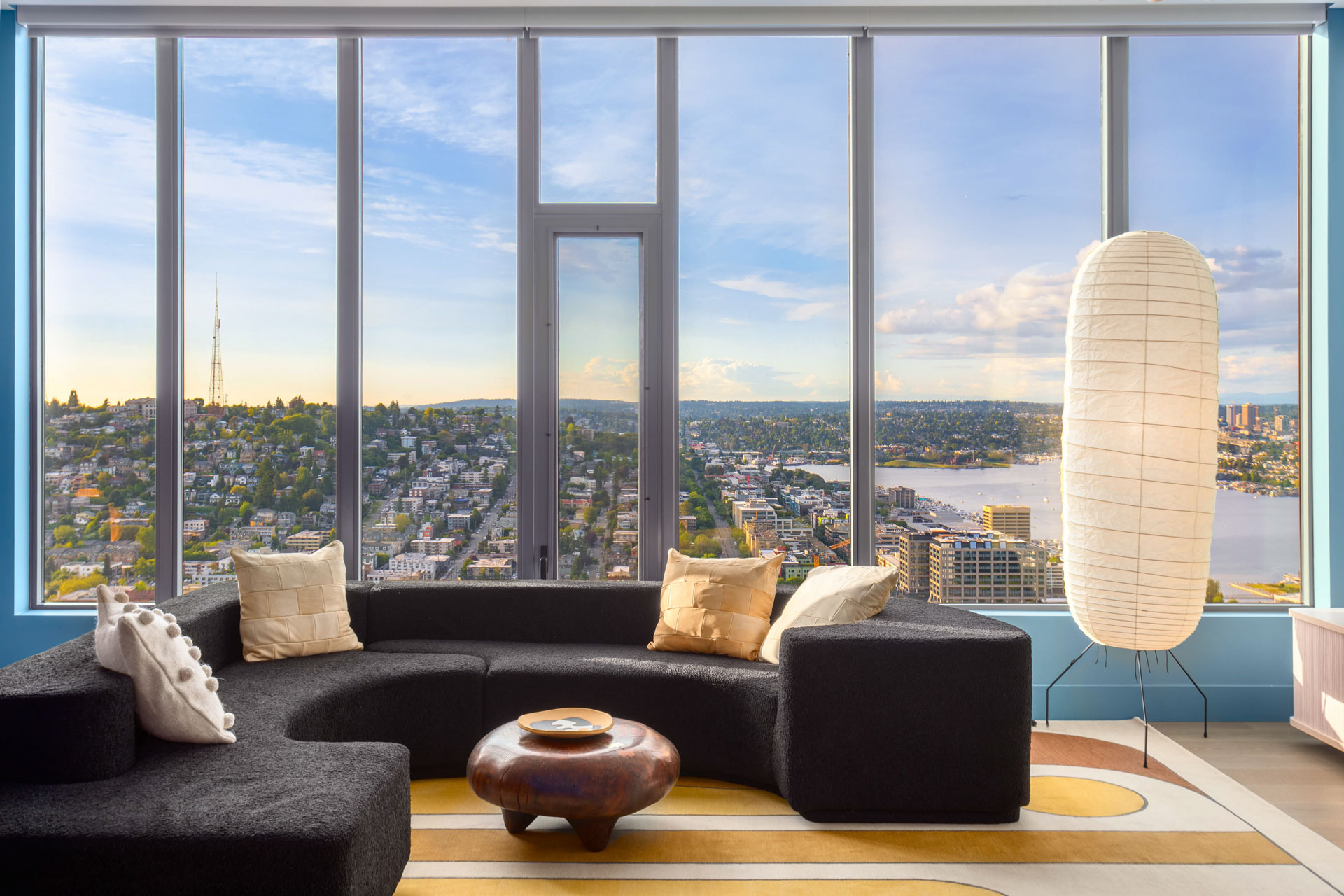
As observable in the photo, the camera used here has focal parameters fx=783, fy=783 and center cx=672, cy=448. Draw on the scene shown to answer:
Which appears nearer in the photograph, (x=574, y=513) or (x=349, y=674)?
(x=349, y=674)

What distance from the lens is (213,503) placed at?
4.05 m

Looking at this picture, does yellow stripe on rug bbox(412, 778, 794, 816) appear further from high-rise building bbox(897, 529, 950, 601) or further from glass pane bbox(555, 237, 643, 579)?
high-rise building bbox(897, 529, 950, 601)

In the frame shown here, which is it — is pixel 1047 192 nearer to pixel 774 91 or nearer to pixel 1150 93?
pixel 1150 93

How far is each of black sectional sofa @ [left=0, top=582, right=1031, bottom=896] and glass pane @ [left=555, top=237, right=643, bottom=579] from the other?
46 cm

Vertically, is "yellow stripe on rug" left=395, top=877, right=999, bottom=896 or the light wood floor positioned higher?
"yellow stripe on rug" left=395, top=877, right=999, bottom=896

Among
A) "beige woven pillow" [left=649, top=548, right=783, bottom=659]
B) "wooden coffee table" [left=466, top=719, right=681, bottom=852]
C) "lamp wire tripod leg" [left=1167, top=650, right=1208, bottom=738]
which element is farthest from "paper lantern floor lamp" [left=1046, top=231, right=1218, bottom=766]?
"wooden coffee table" [left=466, top=719, right=681, bottom=852]

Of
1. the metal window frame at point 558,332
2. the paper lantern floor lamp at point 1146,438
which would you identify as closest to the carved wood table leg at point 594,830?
the metal window frame at point 558,332

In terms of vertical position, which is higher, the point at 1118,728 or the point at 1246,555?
the point at 1246,555

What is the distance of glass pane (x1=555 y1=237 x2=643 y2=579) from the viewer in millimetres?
4047

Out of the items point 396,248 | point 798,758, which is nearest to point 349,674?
point 798,758

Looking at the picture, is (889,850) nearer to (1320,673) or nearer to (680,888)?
(680,888)

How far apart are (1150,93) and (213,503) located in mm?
5230

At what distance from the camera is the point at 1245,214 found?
3.96 meters

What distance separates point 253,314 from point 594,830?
3.15 m
